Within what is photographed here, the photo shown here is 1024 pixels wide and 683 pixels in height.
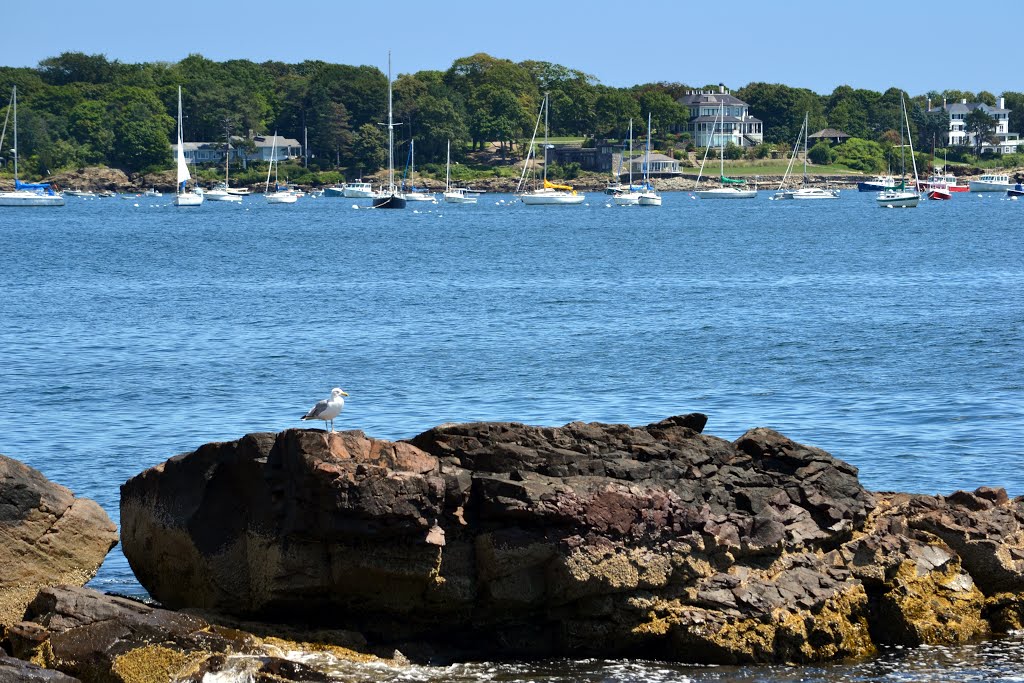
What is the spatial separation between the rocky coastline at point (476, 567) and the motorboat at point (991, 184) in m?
185

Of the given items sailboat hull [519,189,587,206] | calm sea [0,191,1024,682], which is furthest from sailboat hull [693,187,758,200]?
calm sea [0,191,1024,682]

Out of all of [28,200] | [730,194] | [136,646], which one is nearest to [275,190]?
[28,200]

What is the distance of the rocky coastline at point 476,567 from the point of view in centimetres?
1334

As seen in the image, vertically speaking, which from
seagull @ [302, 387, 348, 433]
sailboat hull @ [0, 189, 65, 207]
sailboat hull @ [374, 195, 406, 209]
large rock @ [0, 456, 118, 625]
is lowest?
sailboat hull @ [0, 189, 65, 207]

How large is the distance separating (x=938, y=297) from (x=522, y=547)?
40.6m

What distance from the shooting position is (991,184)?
18825 cm

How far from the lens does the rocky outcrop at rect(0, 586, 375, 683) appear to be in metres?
12.7

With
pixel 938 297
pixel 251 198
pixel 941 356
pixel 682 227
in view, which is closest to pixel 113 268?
pixel 938 297

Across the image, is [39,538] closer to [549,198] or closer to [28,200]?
[549,198]

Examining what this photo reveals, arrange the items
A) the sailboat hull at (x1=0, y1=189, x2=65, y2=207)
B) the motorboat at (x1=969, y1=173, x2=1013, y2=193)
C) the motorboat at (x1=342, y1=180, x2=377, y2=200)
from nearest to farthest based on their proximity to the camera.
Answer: the sailboat hull at (x1=0, y1=189, x2=65, y2=207) → the motorboat at (x1=342, y1=180, x2=377, y2=200) → the motorboat at (x1=969, y1=173, x2=1013, y2=193)

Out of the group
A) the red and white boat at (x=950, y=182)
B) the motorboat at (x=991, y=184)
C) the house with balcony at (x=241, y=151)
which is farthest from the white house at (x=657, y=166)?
the house with balcony at (x=241, y=151)

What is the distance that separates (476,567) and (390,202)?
406ft

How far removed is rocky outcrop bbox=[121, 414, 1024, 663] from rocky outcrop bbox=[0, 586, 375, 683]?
0.74 m

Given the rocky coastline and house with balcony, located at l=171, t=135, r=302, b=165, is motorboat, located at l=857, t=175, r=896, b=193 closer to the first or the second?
house with balcony, located at l=171, t=135, r=302, b=165
